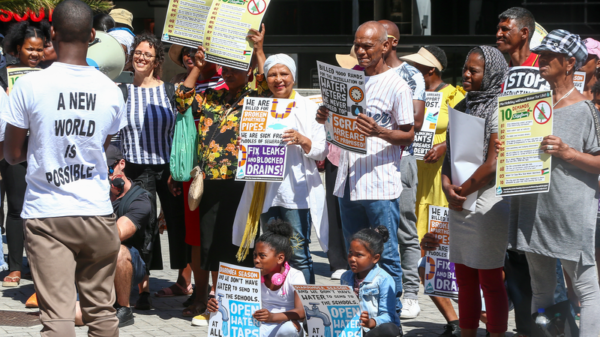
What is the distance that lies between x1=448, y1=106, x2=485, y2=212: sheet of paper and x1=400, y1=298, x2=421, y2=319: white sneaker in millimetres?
1557

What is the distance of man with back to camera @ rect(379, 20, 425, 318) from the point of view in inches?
236

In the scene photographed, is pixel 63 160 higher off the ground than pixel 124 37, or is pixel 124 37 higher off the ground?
pixel 124 37

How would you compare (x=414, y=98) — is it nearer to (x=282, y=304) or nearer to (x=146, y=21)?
(x=282, y=304)

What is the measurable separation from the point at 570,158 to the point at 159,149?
3.45m

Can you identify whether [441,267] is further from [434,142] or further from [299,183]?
[434,142]

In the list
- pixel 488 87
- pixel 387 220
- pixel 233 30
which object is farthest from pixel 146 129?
pixel 488 87

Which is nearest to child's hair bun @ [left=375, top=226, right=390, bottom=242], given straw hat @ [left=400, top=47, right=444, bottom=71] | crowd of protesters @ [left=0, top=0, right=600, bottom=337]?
crowd of protesters @ [left=0, top=0, right=600, bottom=337]

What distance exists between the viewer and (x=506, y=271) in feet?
17.6

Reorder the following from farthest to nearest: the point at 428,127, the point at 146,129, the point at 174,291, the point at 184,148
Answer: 1. the point at 174,291
2. the point at 428,127
3. the point at 146,129
4. the point at 184,148

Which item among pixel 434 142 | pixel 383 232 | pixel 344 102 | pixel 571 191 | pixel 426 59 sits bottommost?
pixel 383 232

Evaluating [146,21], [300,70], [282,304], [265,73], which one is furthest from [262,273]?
[146,21]

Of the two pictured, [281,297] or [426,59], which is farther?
[426,59]

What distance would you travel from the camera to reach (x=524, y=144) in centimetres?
429

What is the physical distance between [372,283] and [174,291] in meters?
2.56
